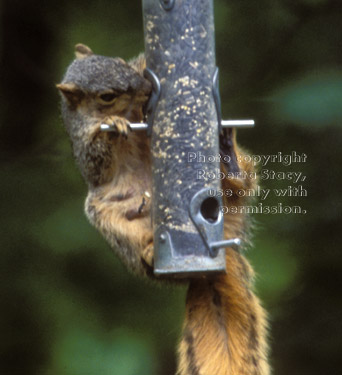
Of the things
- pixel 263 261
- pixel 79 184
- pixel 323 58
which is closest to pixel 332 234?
pixel 263 261

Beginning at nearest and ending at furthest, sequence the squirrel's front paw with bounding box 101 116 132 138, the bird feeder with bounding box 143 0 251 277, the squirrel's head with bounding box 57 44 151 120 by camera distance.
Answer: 1. the bird feeder with bounding box 143 0 251 277
2. the squirrel's front paw with bounding box 101 116 132 138
3. the squirrel's head with bounding box 57 44 151 120

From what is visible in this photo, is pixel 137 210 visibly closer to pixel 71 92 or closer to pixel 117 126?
pixel 117 126

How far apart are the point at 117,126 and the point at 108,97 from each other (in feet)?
0.75

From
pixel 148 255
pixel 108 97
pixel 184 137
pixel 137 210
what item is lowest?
pixel 148 255

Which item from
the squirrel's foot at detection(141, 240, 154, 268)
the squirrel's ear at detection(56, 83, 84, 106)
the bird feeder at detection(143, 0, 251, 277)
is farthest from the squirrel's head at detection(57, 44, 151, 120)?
the squirrel's foot at detection(141, 240, 154, 268)

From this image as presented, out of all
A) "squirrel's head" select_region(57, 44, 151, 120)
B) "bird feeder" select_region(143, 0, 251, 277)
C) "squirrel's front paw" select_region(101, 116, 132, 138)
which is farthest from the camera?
"squirrel's head" select_region(57, 44, 151, 120)

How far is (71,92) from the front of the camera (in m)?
3.79

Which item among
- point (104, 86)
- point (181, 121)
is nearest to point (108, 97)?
point (104, 86)

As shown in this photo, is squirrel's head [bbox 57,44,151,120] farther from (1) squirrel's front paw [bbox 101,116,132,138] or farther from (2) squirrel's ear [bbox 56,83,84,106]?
(1) squirrel's front paw [bbox 101,116,132,138]

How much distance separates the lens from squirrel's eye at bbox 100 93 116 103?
3756 mm

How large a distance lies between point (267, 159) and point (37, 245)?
1.06 metres

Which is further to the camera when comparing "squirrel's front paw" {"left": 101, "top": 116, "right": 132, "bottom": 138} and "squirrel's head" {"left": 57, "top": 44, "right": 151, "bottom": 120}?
"squirrel's head" {"left": 57, "top": 44, "right": 151, "bottom": 120}

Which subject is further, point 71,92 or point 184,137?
point 71,92

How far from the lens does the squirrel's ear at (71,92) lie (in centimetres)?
378
